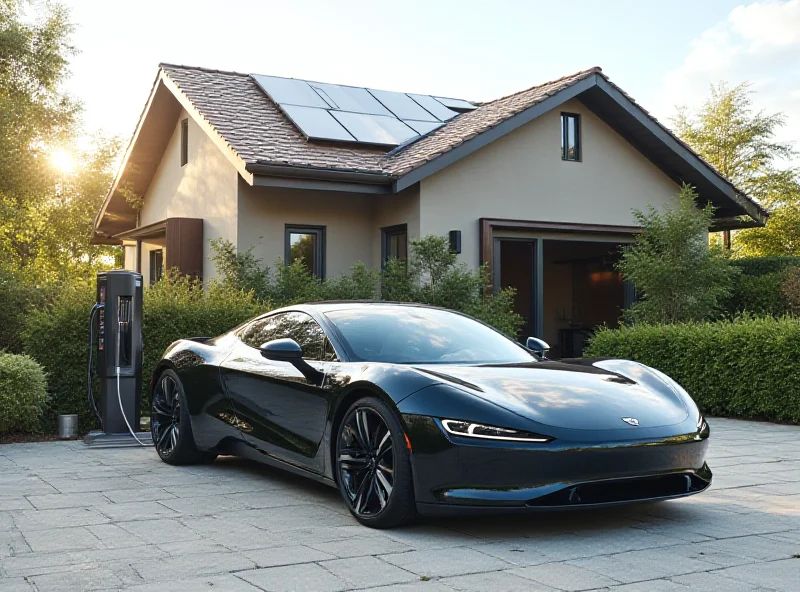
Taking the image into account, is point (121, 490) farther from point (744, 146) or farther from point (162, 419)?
point (744, 146)

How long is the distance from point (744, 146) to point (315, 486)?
135ft

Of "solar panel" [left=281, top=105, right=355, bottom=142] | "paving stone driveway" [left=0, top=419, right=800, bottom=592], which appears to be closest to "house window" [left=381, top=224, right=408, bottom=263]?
"solar panel" [left=281, top=105, right=355, bottom=142]

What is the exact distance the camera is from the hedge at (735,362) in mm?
10578

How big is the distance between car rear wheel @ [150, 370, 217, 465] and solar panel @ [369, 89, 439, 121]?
1193cm

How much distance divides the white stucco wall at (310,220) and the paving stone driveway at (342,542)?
30.9ft

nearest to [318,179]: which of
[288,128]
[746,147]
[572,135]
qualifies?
[288,128]

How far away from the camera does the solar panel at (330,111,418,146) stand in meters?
17.4

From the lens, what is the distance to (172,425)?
7992 mm

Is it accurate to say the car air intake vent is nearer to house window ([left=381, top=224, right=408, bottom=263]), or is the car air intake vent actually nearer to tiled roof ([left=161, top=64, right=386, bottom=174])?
tiled roof ([left=161, top=64, right=386, bottom=174])

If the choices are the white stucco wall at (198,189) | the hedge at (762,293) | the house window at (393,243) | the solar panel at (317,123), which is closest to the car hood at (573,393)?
the house window at (393,243)

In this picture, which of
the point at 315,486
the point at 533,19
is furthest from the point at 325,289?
the point at 315,486

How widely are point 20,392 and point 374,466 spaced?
5258 millimetres

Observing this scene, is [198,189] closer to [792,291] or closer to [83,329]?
[83,329]

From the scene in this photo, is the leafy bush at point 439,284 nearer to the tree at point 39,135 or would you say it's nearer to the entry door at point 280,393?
the entry door at point 280,393
